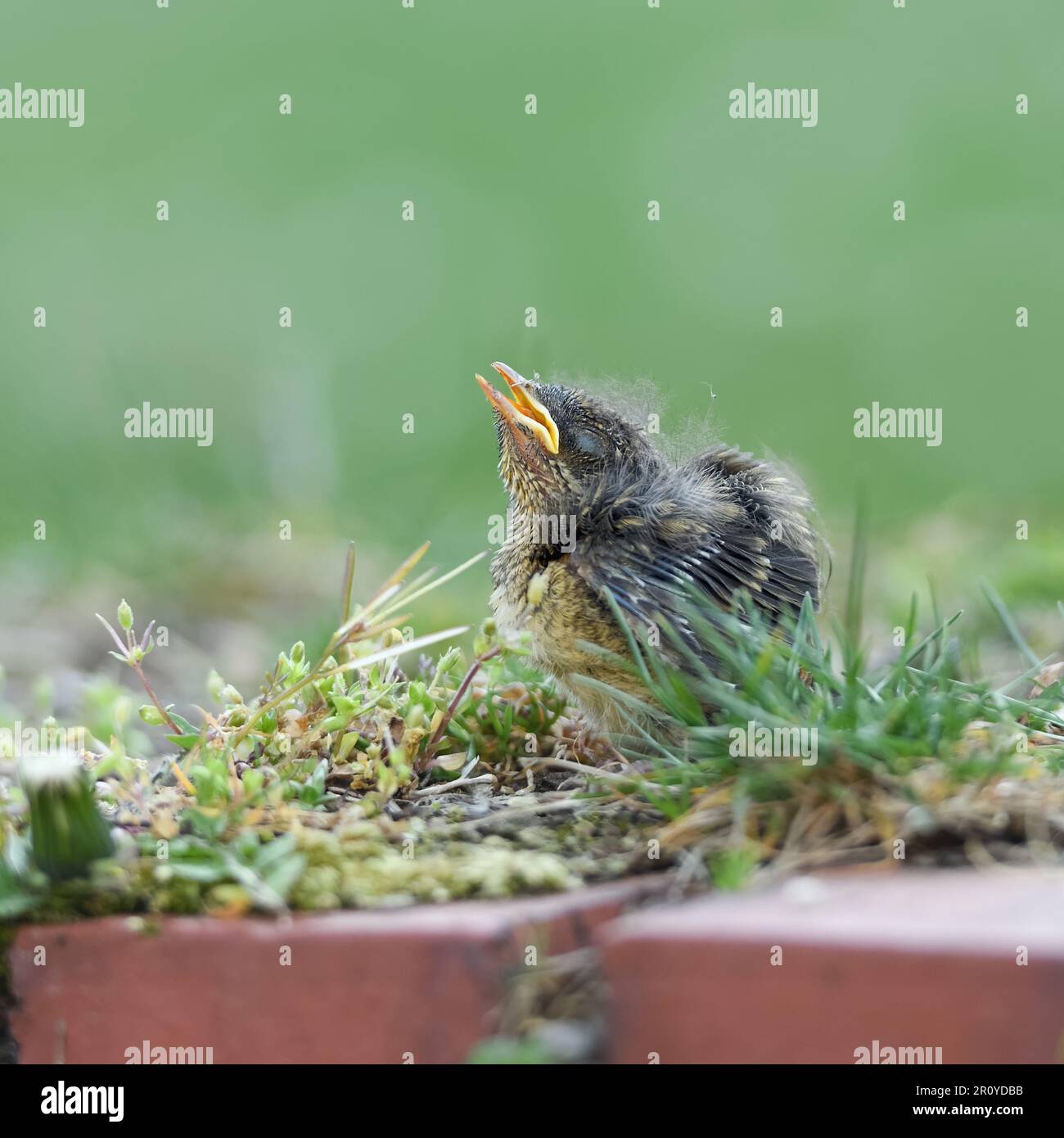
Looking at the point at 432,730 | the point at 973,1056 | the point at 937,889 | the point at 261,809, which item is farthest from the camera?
the point at 432,730

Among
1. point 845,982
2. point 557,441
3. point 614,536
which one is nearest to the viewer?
point 845,982

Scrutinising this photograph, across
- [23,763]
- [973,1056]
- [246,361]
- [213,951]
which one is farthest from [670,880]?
[246,361]

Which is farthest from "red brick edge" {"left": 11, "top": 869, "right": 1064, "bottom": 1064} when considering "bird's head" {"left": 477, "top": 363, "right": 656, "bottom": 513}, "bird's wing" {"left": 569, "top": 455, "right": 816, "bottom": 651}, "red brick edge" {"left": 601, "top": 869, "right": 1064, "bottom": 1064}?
"bird's head" {"left": 477, "top": 363, "right": 656, "bottom": 513}

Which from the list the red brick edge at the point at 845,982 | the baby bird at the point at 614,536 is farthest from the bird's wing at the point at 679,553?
the red brick edge at the point at 845,982

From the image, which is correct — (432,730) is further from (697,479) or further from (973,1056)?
(973,1056)

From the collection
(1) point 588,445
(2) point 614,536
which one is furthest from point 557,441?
(2) point 614,536

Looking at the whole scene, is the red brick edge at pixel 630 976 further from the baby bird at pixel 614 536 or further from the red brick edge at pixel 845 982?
the baby bird at pixel 614 536

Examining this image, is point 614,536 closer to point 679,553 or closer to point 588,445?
point 679,553

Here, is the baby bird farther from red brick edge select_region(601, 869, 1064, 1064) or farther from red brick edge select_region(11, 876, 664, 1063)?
red brick edge select_region(601, 869, 1064, 1064)
